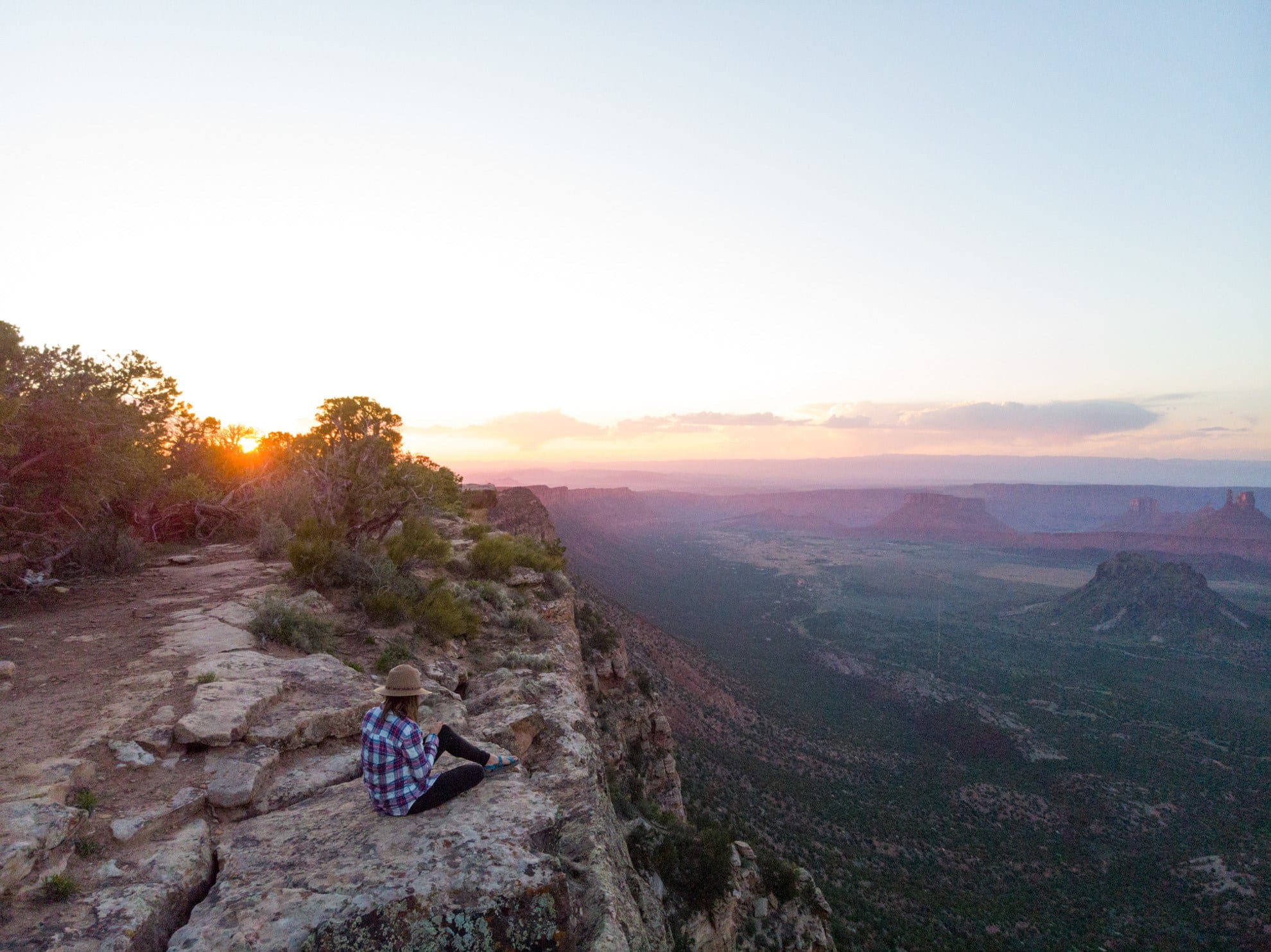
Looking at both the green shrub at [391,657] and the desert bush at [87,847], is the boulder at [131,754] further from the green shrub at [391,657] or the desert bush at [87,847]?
the green shrub at [391,657]

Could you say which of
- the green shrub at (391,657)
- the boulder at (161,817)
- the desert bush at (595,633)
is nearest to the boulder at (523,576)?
the desert bush at (595,633)

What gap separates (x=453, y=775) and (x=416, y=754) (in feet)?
1.25

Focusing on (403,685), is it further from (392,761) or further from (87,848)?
(87,848)

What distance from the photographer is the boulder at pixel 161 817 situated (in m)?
3.69

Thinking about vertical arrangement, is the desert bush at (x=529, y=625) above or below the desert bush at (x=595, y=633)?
above

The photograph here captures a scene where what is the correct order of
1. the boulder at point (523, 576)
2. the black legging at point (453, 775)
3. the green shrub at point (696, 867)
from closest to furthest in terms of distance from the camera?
the black legging at point (453, 775)
the green shrub at point (696, 867)
the boulder at point (523, 576)

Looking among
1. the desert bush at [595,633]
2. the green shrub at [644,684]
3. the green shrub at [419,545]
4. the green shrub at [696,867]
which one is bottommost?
the green shrub at [644,684]

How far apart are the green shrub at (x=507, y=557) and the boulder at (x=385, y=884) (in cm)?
874

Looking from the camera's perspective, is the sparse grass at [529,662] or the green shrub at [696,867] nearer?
the sparse grass at [529,662]

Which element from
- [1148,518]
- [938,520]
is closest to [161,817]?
[938,520]

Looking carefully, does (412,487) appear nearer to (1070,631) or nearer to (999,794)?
(999,794)

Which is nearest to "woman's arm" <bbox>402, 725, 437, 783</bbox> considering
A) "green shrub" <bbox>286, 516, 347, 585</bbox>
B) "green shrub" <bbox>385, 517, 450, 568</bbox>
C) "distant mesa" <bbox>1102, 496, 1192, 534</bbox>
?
"green shrub" <bbox>286, 516, 347, 585</bbox>

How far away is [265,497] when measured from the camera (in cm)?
1376

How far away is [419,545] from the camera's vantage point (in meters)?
11.5
